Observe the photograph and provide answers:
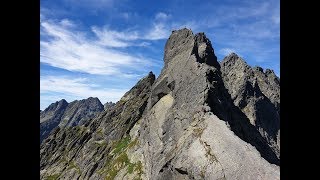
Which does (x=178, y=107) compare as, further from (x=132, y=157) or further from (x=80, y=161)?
(x=80, y=161)

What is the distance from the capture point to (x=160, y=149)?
336ft

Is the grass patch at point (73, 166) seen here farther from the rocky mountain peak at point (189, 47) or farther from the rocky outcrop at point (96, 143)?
the rocky mountain peak at point (189, 47)

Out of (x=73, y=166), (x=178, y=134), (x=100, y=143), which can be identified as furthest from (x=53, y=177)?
(x=178, y=134)

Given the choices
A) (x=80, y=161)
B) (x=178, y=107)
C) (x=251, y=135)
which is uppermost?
(x=178, y=107)

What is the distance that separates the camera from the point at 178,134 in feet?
313

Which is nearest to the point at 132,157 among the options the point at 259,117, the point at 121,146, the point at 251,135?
the point at 121,146

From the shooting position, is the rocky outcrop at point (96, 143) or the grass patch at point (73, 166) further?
the grass patch at point (73, 166)

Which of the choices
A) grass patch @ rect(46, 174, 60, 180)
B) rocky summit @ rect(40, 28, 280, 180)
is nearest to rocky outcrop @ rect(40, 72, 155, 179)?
rocky summit @ rect(40, 28, 280, 180)

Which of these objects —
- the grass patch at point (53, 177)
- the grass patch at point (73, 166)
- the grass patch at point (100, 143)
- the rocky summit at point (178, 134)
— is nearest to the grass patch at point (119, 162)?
the rocky summit at point (178, 134)

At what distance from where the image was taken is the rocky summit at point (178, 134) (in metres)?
71.6

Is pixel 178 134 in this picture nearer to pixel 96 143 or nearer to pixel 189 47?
pixel 189 47

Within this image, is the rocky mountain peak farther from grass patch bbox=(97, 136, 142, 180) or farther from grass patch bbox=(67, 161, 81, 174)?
grass patch bbox=(67, 161, 81, 174)
